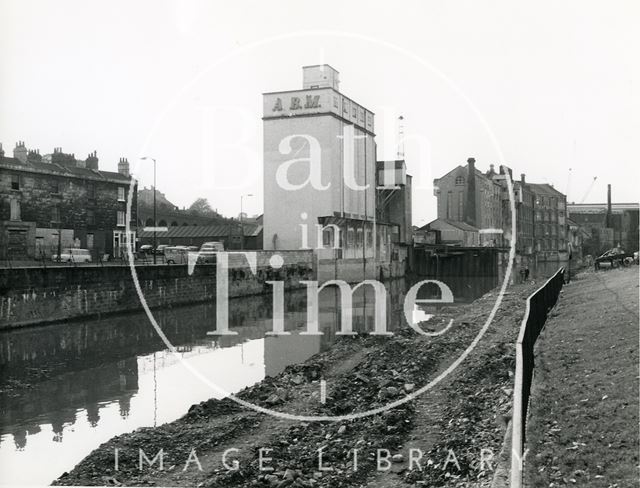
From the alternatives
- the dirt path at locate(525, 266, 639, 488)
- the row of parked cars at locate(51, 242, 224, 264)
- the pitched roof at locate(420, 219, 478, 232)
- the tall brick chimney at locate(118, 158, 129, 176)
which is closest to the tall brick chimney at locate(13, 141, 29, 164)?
the row of parked cars at locate(51, 242, 224, 264)

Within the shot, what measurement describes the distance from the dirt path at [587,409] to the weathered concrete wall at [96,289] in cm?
2014

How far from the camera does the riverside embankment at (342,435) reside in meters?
8.12

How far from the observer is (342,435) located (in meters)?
9.93

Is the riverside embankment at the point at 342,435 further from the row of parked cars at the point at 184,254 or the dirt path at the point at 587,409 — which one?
Answer: the row of parked cars at the point at 184,254

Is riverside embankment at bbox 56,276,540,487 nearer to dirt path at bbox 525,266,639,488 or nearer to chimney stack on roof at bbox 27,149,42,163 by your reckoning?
dirt path at bbox 525,266,639,488

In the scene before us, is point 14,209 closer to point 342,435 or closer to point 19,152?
point 19,152

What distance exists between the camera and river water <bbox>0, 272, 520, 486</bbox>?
11376mm

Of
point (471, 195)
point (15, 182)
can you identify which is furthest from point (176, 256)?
point (471, 195)

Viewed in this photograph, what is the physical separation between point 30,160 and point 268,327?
24714mm

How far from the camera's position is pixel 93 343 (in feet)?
76.2

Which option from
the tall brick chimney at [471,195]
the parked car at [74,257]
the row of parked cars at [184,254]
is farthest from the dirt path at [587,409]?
the tall brick chimney at [471,195]

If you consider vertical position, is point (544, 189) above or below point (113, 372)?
above

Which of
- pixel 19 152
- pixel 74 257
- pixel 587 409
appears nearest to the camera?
pixel 587 409

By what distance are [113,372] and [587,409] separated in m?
13.9
